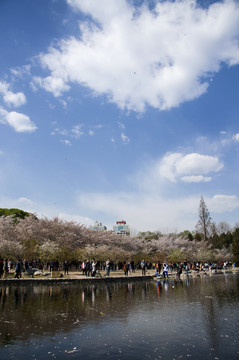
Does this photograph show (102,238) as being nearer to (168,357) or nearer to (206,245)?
(206,245)

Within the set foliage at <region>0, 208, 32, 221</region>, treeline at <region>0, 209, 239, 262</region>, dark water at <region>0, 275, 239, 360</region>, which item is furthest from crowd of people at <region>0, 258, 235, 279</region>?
foliage at <region>0, 208, 32, 221</region>

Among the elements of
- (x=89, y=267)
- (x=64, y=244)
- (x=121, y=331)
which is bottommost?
(x=121, y=331)

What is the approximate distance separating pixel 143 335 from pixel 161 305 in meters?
4.93

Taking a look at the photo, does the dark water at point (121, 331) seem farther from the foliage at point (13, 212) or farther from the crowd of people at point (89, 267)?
the foliage at point (13, 212)

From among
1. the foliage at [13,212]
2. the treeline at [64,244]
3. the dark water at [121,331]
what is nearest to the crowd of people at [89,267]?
the treeline at [64,244]

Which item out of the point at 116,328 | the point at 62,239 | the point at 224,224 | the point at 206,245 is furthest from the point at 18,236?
the point at 224,224

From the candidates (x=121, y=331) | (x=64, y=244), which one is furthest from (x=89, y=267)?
(x=121, y=331)

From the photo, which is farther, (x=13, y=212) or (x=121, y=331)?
(x=13, y=212)

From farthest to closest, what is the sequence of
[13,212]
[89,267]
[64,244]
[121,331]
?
1. [13,212]
2. [64,244]
3. [89,267]
4. [121,331]

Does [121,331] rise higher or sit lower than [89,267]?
lower

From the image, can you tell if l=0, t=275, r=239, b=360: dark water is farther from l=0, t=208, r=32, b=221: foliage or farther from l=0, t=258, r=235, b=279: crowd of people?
l=0, t=208, r=32, b=221: foliage

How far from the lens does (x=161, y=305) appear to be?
11867 mm

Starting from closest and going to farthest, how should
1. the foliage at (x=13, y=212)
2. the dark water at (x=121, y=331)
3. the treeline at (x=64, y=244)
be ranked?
the dark water at (x=121, y=331) → the treeline at (x=64, y=244) → the foliage at (x=13, y=212)

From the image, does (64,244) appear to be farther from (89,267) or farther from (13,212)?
(13,212)
